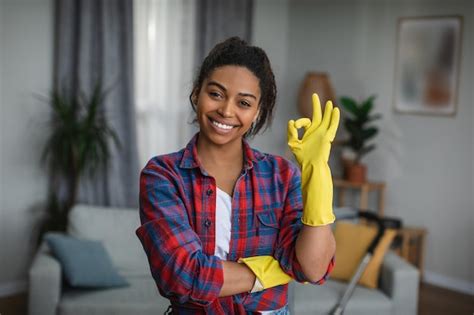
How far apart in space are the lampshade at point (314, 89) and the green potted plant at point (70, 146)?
161 cm

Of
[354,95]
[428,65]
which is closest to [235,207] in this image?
[428,65]

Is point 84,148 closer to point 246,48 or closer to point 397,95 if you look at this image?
point 397,95

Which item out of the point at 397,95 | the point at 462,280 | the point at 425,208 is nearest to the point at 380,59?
the point at 397,95

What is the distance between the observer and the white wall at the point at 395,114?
178 inches

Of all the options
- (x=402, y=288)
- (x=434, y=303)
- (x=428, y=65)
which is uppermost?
(x=428, y=65)

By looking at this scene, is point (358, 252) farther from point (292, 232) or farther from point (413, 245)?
point (292, 232)

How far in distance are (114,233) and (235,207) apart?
88.5 inches

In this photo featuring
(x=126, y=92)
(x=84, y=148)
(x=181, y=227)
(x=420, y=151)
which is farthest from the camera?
(x=420, y=151)

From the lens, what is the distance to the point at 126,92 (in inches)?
169

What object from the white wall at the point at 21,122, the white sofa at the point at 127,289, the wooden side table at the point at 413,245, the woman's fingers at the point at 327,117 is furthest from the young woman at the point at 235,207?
the wooden side table at the point at 413,245

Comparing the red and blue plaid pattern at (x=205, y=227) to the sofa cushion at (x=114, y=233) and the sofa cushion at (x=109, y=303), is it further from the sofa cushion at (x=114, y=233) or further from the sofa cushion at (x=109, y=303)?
the sofa cushion at (x=114, y=233)

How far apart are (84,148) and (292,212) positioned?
272 cm

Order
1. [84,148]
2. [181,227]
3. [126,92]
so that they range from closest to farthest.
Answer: [181,227] < [84,148] < [126,92]

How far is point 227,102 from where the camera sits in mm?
1319
